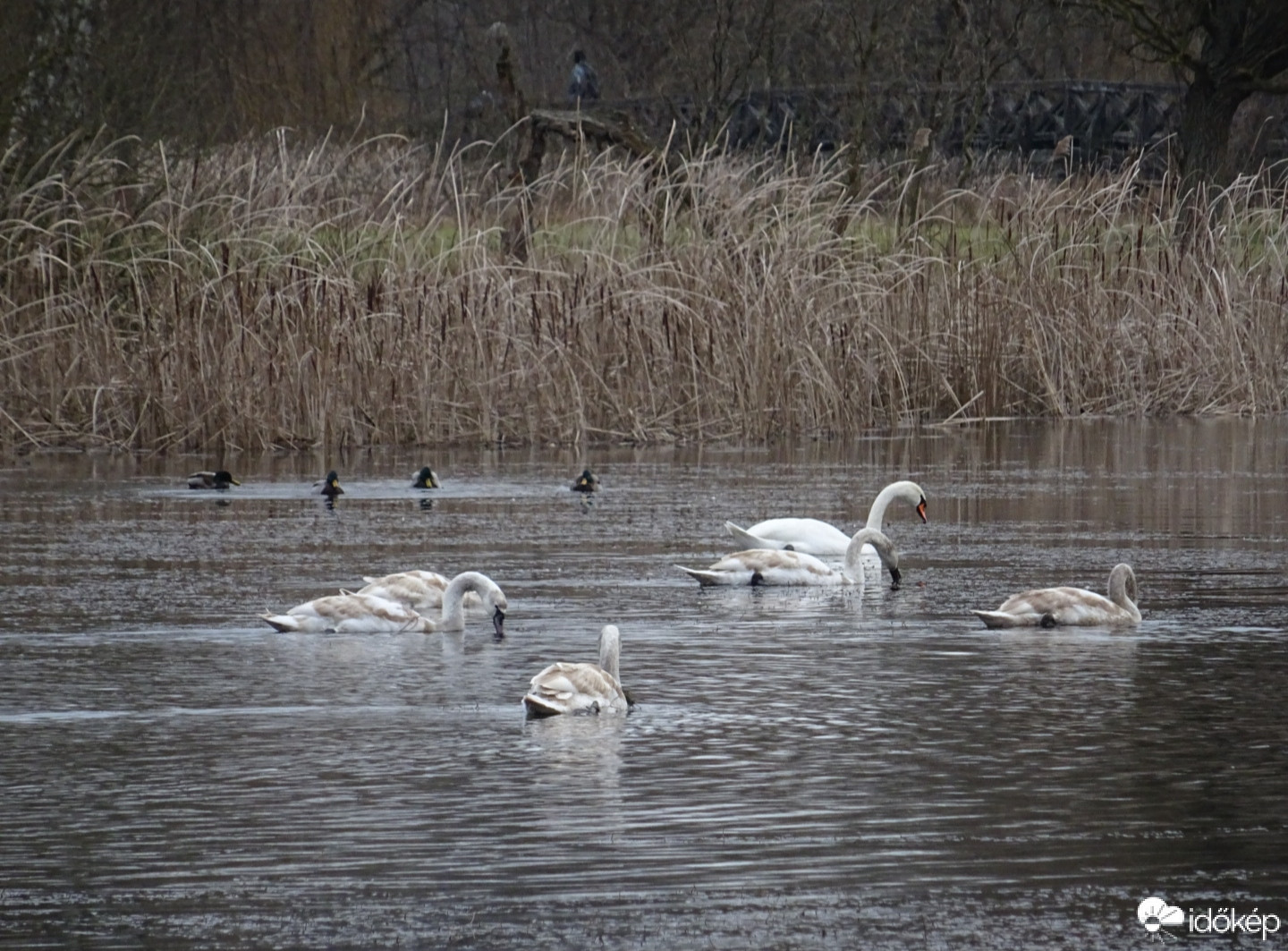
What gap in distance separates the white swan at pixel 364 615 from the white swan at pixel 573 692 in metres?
1.64

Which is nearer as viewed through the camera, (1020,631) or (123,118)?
(1020,631)

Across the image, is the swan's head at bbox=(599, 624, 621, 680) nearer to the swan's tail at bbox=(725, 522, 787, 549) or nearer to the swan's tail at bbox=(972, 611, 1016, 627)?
the swan's tail at bbox=(972, 611, 1016, 627)

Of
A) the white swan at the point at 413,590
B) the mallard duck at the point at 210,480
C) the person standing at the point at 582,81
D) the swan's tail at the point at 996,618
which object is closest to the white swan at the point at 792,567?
the white swan at the point at 413,590

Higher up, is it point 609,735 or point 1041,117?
point 1041,117

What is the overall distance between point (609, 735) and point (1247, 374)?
44.7 ft

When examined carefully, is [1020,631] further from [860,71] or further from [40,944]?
[860,71]

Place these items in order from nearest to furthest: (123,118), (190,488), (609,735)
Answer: (609,735), (190,488), (123,118)

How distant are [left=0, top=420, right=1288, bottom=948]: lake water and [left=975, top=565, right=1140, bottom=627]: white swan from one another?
9cm

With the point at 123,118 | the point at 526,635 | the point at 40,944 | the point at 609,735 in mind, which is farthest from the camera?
the point at 123,118

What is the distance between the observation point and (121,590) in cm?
974

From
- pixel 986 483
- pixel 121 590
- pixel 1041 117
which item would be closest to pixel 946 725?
pixel 121 590

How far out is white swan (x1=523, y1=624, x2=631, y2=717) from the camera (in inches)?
269

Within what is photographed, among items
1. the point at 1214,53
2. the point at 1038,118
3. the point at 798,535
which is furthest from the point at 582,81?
the point at 798,535

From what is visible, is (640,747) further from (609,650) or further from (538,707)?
(609,650)
